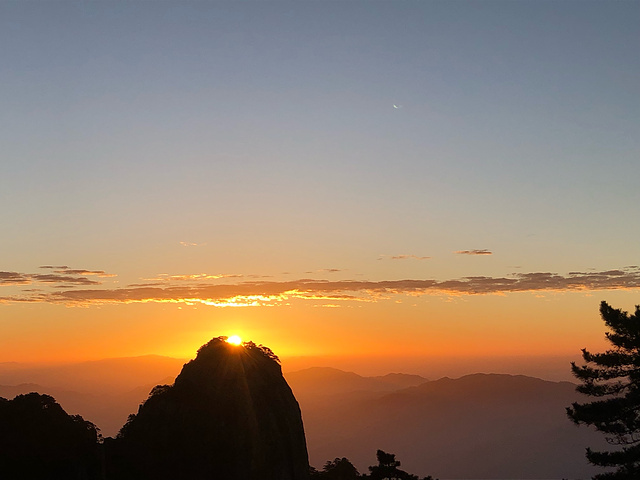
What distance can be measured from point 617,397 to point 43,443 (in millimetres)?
49259

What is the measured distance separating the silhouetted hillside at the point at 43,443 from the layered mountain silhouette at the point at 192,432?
0.26 feet

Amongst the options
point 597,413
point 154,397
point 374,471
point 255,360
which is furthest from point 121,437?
point 597,413

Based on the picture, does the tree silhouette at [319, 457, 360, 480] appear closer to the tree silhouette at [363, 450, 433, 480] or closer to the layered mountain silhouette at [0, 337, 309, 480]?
the tree silhouette at [363, 450, 433, 480]

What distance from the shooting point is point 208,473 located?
56281 mm

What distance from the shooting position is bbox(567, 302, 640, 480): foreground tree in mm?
46812

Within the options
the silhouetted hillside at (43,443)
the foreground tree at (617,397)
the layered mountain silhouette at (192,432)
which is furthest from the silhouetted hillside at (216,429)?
the foreground tree at (617,397)

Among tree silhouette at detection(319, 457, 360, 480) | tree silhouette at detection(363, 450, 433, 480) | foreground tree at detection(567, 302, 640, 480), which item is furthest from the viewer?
tree silhouette at detection(319, 457, 360, 480)

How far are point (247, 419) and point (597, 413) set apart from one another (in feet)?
109

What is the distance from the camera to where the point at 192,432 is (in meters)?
57.2

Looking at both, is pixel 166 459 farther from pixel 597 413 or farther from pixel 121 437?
pixel 597 413

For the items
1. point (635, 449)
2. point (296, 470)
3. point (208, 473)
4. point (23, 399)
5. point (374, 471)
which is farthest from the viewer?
point (374, 471)

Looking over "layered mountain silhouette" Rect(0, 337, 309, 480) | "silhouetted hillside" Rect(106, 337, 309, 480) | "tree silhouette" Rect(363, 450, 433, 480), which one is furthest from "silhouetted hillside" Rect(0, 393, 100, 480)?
"tree silhouette" Rect(363, 450, 433, 480)

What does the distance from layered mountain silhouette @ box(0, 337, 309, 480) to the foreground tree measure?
98.7 ft

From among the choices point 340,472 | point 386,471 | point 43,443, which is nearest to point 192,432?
point 43,443
